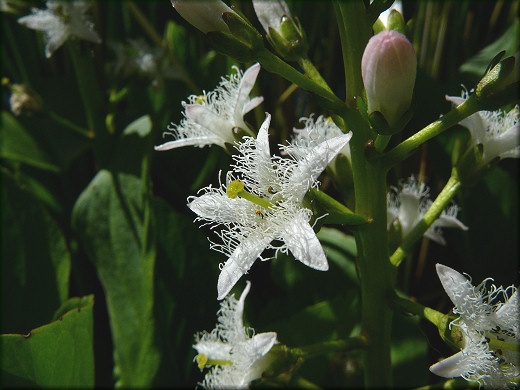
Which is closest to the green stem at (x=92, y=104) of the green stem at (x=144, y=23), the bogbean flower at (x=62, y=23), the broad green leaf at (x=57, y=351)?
the bogbean flower at (x=62, y=23)

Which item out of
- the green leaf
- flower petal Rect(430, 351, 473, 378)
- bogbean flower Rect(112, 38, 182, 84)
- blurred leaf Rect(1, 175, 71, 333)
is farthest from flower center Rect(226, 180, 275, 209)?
the green leaf

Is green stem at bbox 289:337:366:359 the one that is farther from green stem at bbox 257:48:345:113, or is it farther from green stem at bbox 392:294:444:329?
green stem at bbox 257:48:345:113

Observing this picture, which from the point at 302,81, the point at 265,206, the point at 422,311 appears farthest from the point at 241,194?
the point at 422,311

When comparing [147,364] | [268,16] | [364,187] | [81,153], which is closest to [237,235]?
[364,187]

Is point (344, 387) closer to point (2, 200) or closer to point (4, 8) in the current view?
A: point (2, 200)

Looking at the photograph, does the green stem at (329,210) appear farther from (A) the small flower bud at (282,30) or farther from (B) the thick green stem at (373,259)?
(A) the small flower bud at (282,30)

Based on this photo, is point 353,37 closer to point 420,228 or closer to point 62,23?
point 420,228

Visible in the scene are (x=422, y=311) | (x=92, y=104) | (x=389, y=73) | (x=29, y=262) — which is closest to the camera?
(x=389, y=73)
